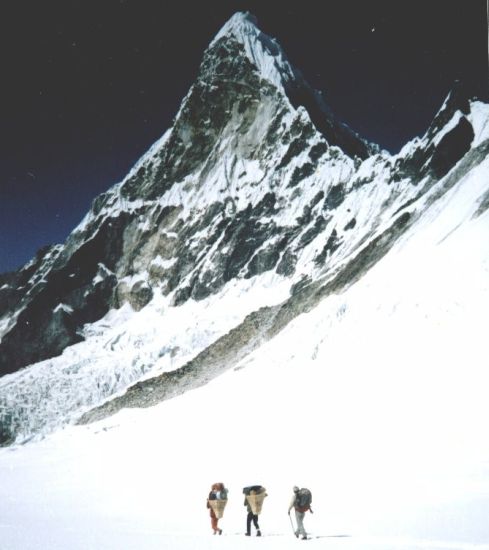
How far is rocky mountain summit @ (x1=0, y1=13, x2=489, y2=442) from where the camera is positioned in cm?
4800

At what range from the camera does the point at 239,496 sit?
10062 mm

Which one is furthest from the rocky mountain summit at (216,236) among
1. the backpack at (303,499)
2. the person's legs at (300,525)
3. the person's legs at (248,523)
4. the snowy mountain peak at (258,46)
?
the person's legs at (248,523)

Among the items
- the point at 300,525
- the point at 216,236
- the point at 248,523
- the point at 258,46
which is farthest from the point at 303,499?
the point at 258,46

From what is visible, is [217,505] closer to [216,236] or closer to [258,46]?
[216,236]

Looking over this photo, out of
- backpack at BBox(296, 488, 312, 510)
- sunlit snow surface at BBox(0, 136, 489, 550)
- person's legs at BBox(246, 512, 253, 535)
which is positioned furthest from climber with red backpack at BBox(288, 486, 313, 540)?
person's legs at BBox(246, 512, 253, 535)

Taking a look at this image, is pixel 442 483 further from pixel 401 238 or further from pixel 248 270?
pixel 248 270

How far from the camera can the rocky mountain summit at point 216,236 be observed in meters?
48.0

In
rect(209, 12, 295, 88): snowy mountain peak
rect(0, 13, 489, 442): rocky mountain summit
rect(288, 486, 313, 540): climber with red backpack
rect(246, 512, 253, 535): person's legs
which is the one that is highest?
rect(209, 12, 295, 88): snowy mountain peak

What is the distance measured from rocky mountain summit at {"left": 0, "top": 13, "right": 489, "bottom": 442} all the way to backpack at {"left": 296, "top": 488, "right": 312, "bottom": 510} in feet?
80.3

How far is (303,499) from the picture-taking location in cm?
682

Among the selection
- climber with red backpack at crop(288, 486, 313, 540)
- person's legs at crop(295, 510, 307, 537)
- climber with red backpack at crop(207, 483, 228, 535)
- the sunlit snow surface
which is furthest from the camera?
climber with red backpack at crop(207, 483, 228, 535)

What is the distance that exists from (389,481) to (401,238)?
29.5 m

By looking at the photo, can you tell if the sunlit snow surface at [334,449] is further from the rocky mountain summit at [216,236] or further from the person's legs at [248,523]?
the rocky mountain summit at [216,236]

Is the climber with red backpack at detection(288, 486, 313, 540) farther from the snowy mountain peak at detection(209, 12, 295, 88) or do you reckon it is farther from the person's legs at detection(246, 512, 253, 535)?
the snowy mountain peak at detection(209, 12, 295, 88)
